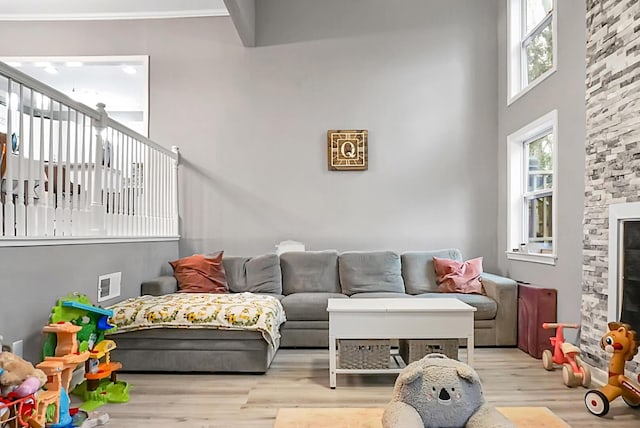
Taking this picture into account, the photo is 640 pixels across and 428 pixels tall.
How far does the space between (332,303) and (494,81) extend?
11.9 feet

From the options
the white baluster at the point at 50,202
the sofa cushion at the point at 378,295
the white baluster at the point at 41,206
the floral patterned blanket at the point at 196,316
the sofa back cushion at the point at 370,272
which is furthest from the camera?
the sofa back cushion at the point at 370,272

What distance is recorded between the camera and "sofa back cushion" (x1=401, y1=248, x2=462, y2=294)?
5.04 m

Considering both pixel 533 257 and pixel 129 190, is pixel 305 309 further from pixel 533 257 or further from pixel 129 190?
pixel 533 257

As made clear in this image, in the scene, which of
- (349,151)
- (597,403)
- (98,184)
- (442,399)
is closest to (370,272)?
(349,151)

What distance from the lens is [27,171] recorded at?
3109mm

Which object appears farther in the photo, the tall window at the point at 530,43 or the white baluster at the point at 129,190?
the tall window at the point at 530,43

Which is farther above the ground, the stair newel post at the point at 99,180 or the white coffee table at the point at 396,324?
the stair newel post at the point at 99,180

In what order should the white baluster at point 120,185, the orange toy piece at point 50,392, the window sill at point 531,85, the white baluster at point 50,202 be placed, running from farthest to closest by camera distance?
the window sill at point 531,85 < the white baluster at point 120,185 < the white baluster at point 50,202 < the orange toy piece at point 50,392

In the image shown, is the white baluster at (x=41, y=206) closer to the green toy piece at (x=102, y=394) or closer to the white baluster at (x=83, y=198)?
the white baluster at (x=83, y=198)

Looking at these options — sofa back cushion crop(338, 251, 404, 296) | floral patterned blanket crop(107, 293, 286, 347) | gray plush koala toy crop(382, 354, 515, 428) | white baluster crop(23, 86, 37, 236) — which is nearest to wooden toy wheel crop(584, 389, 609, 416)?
gray plush koala toy crop(382, 354, 515, 428)

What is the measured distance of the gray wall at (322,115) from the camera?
5.70 metres

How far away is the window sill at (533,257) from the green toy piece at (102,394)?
3.46 meters

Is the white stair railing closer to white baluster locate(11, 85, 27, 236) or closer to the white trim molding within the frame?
white baluster locate(11, 85, 27, 236)

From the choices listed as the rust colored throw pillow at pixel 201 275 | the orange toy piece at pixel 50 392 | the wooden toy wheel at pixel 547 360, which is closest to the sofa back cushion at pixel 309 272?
the rust colored throw pillow at pixel 201 275
